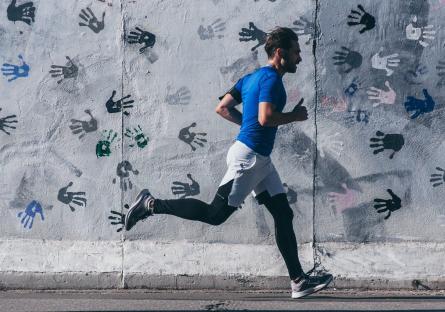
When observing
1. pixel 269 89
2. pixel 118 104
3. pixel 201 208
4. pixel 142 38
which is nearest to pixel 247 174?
pixel 201 208

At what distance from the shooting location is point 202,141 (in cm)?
834

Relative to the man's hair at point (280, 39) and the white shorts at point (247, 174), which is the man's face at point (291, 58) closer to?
the man's hair at point (280, 39)

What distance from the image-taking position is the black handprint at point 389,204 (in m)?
8.26

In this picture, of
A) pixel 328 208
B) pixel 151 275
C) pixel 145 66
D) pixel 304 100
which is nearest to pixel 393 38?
pixel 304 100

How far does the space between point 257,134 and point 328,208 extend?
3.93 ft

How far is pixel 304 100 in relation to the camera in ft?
A: 27.1

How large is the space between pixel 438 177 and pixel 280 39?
1.75 meters

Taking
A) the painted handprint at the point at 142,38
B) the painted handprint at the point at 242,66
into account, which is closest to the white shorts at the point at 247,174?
the painted handprint at the point at 242,66

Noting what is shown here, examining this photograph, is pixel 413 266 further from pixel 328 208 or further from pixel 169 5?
pixel 169 5

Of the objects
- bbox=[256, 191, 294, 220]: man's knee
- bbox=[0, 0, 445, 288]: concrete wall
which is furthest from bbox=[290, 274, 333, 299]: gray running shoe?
bbox=[0, 0, 445, 288]: concrete wall

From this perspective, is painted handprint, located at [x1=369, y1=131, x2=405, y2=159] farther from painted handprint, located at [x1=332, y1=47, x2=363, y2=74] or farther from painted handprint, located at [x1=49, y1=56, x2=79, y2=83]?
painted handprint, located at [x1=49, y1=56, x2=79, y2=83]

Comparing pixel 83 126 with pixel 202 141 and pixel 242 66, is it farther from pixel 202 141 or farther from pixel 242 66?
pixel 242 66

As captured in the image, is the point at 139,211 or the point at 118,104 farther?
the point at 118,104

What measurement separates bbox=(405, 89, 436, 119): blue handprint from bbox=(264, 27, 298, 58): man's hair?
1230mm
